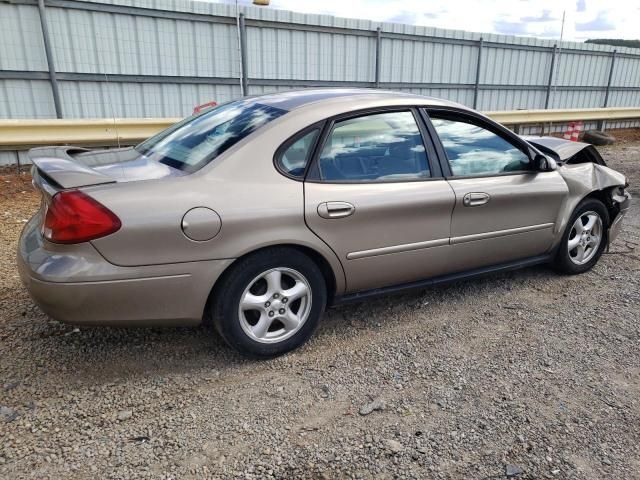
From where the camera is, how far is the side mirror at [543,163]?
12.8 ft

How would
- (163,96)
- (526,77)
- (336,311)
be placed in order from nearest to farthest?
(336,311) < (163,96) < (526,77)

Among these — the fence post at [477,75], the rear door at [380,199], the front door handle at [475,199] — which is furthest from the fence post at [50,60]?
the fence post at [477,75]

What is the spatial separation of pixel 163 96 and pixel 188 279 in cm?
736

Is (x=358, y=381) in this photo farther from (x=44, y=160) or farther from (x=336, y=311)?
(x=44, y=160)

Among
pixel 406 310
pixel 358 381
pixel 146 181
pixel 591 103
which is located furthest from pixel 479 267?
pixel 591 103

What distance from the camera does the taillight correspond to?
248 cm

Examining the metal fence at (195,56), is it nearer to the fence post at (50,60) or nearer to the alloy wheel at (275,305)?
the fence post at (50,60)

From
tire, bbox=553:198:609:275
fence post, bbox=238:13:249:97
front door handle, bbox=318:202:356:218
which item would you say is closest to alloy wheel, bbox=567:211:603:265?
tire, bbox=553:198:609:275

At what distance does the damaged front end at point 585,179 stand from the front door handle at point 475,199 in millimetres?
928

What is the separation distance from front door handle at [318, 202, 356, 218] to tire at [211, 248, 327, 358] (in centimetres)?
28

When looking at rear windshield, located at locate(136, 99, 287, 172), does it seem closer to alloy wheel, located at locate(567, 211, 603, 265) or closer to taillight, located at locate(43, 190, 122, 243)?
taillight, located at locate(43, 190, 122, 243)

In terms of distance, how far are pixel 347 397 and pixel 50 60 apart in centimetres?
771

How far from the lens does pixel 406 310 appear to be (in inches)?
149

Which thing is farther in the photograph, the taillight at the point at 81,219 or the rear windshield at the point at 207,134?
the rear windshield at the point at 207,134
